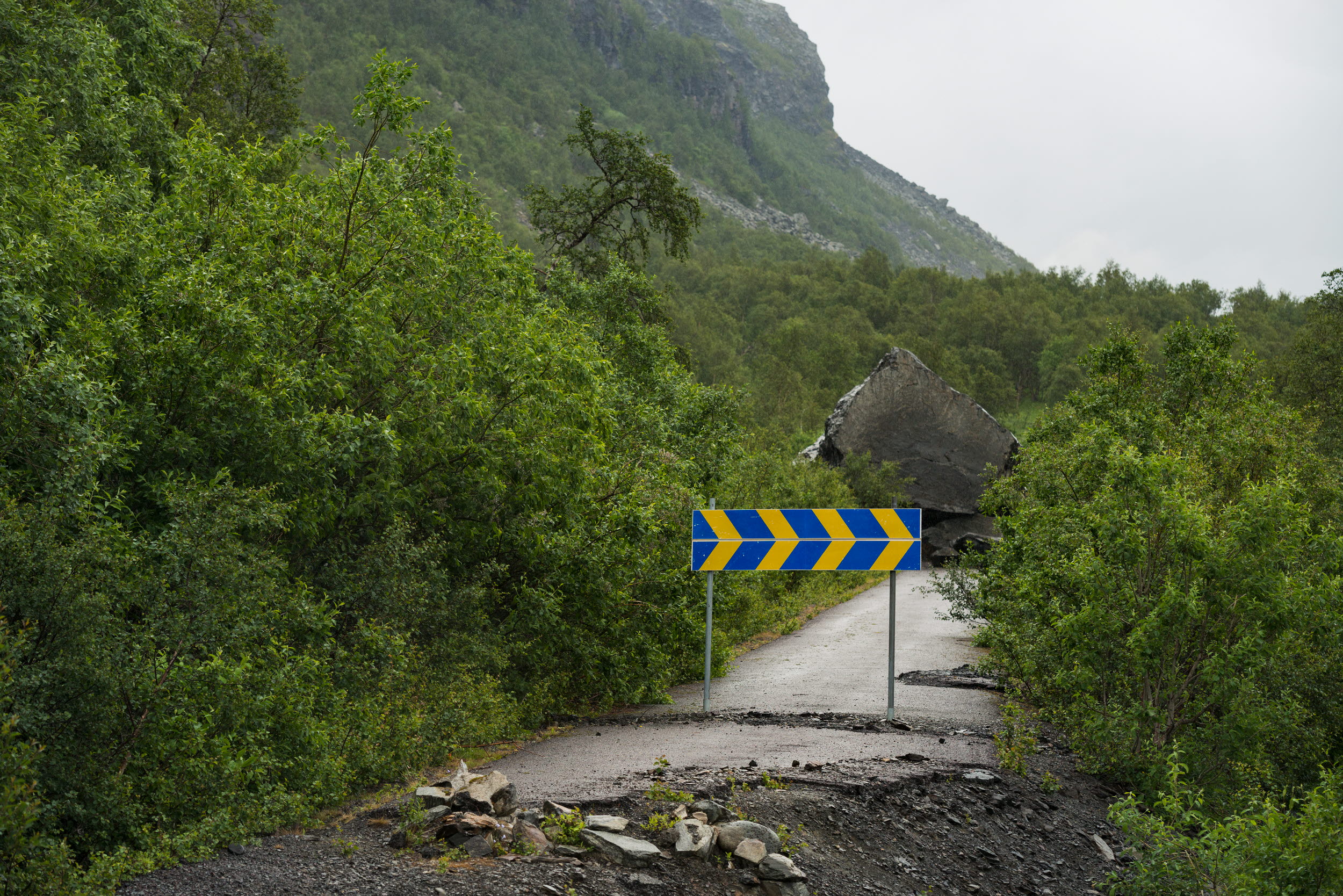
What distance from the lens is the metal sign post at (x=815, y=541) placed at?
32.0 ft

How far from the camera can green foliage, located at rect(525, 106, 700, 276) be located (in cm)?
2533

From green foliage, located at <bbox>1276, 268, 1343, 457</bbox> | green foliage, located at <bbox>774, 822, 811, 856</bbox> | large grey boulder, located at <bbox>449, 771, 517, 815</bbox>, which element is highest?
green foliage, located at <bbox>1276, 268, 1343, 457</bbox>

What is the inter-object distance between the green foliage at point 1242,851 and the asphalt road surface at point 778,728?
6.17 feet

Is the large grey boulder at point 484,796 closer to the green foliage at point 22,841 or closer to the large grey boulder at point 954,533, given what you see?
the green foliage at point 22,841

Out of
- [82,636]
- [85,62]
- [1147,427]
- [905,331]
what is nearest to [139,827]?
[82,636]

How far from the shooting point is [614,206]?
2583 centimetres

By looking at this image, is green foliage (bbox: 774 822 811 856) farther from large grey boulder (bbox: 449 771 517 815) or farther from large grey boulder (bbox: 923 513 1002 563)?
large grey boulder (bbox: 923 513 1002 563)

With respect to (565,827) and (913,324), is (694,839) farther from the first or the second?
(913,324)

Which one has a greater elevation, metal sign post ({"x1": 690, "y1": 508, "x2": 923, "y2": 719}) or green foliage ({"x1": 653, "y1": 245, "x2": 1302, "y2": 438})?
green foliage ({"x1": 653, "y1": 245, "x2": 1302, "y2": 438})

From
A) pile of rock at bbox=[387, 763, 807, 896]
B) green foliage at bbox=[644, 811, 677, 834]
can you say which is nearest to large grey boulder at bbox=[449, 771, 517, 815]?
pile of rock at bbox=[387, 763, 807, 896]

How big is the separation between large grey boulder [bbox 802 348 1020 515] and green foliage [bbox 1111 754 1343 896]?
34.6 meters

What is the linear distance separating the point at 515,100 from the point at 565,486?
152469mm

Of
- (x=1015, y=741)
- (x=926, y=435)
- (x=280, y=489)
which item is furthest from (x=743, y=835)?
(x=926, y=435)

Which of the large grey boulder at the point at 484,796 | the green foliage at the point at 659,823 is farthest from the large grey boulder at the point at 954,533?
the large grey boulder at the point at 484,796
